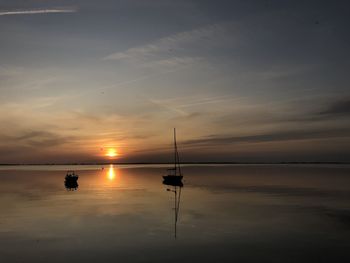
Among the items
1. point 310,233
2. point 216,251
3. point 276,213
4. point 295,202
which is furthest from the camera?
point 295,202

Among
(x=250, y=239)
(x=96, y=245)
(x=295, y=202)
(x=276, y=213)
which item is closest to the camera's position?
(x=96, y=245)

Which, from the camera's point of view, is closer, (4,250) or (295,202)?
(4,250)

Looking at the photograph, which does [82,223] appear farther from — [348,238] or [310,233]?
[348,238]

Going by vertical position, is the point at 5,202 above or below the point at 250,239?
above

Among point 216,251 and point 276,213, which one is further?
point 276,213

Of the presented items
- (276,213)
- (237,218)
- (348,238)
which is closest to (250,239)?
(348,238)

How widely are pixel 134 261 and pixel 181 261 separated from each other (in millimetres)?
3540

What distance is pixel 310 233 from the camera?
120 feet

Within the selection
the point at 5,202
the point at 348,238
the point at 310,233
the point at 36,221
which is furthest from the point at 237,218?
the point at 5,202

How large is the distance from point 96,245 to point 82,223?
12256 millimetres

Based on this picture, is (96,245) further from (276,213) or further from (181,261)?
(276,213)

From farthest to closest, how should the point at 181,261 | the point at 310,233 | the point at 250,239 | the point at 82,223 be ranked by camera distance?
the point at 82,223 < the point at 310,233 < the point at 250,239 < the point at 181,261

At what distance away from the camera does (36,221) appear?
147ft

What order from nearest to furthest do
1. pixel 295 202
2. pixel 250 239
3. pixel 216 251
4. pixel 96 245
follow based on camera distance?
pixel 216 251, pixel 96 245, pixel 250 239, pixel 295 202
